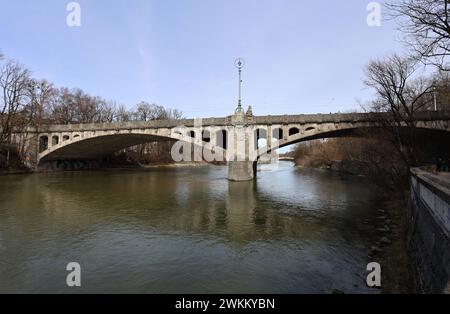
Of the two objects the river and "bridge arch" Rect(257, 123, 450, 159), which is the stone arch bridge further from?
the river

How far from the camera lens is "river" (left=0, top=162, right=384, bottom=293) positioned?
6570 millimetres

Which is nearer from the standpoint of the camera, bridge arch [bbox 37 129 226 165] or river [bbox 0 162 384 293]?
river [bbox 0 162 384 293]

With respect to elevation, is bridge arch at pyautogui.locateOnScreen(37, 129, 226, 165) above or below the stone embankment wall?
above

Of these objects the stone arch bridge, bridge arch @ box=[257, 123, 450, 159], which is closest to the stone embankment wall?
the stone arch bridge

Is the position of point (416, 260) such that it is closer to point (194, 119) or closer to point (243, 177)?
point (243, 177)

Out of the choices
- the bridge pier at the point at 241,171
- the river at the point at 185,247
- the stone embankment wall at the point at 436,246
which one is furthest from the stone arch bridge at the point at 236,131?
the stone embankment wall at the point at 436,246

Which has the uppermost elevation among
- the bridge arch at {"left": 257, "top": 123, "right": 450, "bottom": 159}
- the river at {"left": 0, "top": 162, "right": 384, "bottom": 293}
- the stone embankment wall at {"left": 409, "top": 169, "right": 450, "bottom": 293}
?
the bridge arch at {"left": 257, "top": 123, "right": 450, "bottom": 159}

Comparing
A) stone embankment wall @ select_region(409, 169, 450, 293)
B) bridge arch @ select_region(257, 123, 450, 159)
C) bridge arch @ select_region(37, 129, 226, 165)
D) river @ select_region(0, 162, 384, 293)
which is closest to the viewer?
stone embankment wall @ select_region(409, 169, 450, 293)

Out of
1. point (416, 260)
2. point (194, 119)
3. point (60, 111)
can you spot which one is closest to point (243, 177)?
point (194, 119)

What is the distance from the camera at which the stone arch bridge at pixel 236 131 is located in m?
29.1

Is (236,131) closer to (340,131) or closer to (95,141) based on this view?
(340,131)

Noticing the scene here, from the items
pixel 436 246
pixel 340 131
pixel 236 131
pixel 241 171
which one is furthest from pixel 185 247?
pixel 340 131

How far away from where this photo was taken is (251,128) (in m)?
32.4
